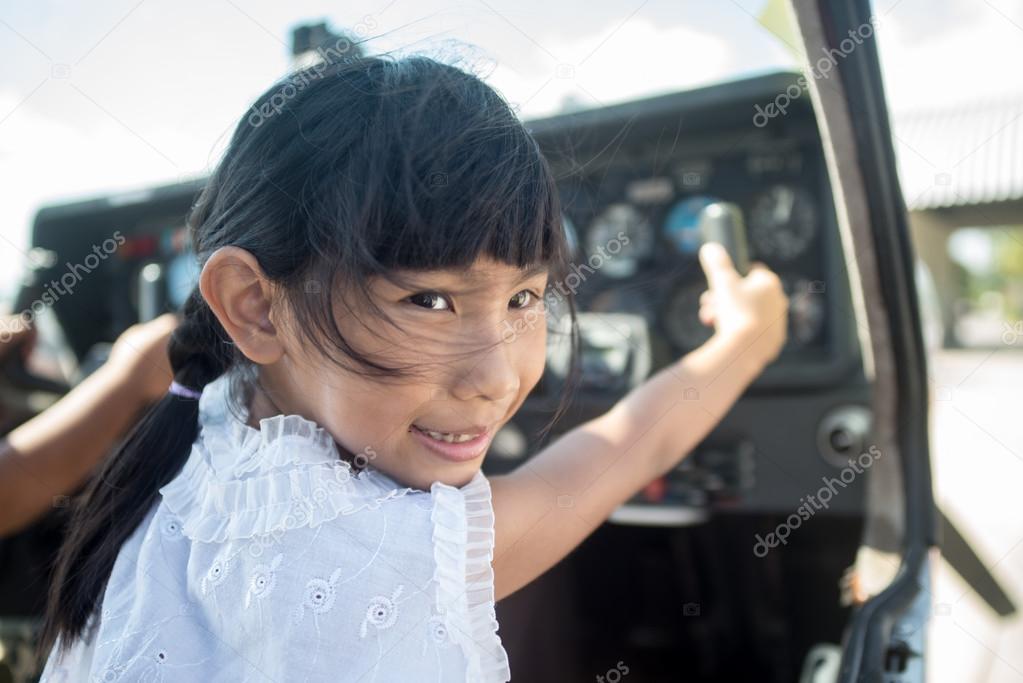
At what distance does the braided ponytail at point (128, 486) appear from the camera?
2.70 ft

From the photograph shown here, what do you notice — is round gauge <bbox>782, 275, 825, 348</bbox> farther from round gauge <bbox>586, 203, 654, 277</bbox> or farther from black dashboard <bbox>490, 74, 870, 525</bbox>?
round gauge <bbox>586, 203, 654, 277</bbox>

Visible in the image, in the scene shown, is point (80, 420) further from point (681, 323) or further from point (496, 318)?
point (681, 323)

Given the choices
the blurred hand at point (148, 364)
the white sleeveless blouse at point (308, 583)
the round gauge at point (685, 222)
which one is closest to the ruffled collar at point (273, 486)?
the white sleeveless blouse at point (308, 583)

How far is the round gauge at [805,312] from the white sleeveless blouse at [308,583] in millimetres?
1445

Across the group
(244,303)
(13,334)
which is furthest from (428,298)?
(13,334)

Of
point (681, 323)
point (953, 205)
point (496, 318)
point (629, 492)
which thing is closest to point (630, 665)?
point (681, 323)

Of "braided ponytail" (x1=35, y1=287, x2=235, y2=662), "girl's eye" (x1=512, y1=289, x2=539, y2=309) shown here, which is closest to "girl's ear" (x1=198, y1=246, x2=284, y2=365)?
"braided ponytail" (x1=35, y1=287, x2=235, y2=662)

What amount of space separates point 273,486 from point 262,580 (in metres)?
0.08

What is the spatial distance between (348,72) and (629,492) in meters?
0.55

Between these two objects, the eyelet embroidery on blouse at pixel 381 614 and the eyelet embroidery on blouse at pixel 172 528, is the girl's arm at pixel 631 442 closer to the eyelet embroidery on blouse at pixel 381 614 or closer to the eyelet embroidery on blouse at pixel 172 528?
the eyelet embroidery on blouse at pixel 381 614

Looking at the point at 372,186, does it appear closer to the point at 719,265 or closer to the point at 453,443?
the point at 453,443

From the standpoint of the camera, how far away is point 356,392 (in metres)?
0.70

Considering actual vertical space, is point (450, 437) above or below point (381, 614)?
above

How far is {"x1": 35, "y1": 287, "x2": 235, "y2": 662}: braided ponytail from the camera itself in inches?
32.4
